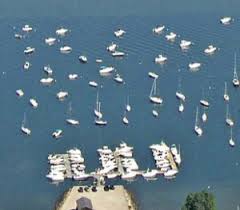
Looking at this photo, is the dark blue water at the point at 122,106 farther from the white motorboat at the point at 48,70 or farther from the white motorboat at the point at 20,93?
the white motorboat at the point at 48,70

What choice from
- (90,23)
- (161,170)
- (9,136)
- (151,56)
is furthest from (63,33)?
(161,170)

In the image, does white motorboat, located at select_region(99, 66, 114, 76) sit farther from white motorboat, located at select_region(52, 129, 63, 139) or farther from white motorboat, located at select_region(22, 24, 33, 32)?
white motorboat, located at select_region(22, 24, 33, 32)

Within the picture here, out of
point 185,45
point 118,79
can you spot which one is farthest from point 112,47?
point 118,79

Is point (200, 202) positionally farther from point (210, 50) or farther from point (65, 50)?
point (65, 50)

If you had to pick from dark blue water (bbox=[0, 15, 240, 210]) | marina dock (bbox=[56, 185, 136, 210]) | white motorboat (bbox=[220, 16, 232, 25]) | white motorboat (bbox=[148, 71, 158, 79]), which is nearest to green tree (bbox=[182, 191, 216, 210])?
marina dock (bbox=[56, 185, 136, 210])

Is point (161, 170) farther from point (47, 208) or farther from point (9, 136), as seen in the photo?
point (9, 136)
